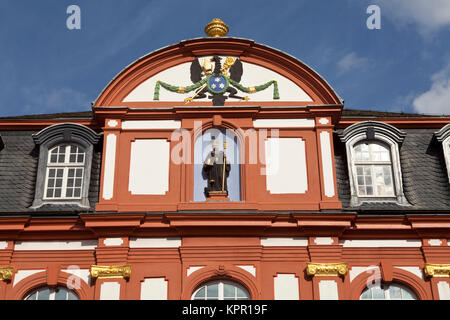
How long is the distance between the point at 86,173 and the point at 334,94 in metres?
6.76

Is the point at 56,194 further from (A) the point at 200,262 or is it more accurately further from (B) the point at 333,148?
(B) the point at 333,148

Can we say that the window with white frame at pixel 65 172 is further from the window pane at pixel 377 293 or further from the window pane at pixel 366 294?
the window pane at pixel 377 293

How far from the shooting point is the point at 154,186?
18.3m

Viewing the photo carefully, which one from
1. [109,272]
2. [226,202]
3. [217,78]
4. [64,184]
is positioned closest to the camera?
[109,272]

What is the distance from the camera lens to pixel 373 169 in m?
18.9

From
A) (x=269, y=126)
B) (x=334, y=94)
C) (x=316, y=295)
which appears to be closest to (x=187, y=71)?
(x=269, y=126)

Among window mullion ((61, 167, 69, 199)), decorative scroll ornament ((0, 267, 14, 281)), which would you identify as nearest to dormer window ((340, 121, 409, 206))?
window mullion ((61, 167, 69, 199))

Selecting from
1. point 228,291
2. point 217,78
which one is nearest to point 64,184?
point 217,78

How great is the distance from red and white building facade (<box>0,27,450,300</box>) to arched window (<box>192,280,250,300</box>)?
26 mm

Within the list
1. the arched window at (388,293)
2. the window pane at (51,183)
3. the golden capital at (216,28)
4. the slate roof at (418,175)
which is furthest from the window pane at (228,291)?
the golden capital at (216,28)

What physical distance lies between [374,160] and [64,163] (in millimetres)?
8053

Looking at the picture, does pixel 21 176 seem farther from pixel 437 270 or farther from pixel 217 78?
pixel 437 270

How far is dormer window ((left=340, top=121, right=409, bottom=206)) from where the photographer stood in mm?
18547

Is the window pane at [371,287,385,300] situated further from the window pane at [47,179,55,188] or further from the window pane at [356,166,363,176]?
the window pane at [47,179,55,188]
